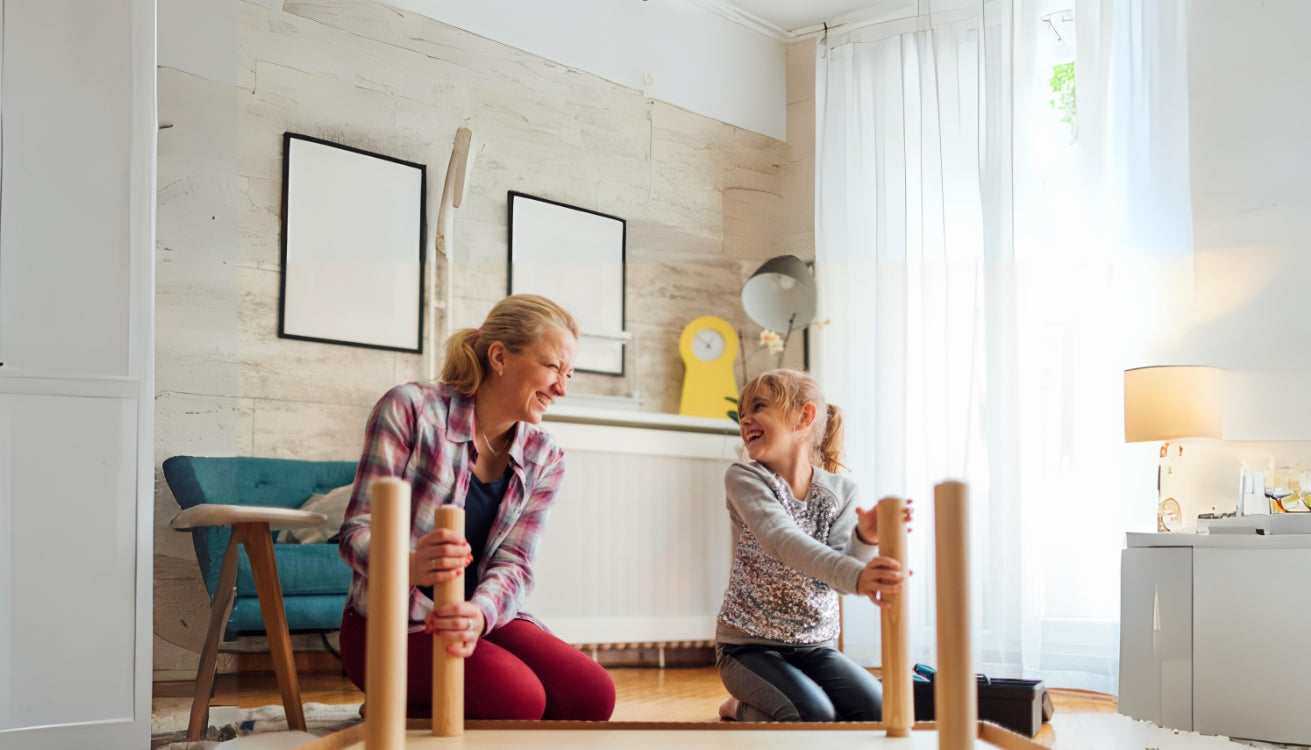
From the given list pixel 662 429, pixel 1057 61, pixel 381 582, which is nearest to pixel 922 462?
pixel 662 429

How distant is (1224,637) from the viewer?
2.33 metres

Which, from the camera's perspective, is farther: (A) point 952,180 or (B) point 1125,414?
(A) point 952,180

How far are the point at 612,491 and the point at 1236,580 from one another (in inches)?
68.1

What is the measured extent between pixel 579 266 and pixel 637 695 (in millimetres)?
1689

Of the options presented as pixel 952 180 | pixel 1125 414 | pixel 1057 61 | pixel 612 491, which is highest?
pixel 1057 61

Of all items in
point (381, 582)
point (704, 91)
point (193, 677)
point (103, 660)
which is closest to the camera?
point (381, 582)

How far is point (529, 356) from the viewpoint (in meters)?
1.69

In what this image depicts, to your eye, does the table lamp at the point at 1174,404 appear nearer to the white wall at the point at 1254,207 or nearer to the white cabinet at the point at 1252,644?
the white wall at the point at 1254,207

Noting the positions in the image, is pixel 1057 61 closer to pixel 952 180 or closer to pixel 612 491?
pixel 952 180

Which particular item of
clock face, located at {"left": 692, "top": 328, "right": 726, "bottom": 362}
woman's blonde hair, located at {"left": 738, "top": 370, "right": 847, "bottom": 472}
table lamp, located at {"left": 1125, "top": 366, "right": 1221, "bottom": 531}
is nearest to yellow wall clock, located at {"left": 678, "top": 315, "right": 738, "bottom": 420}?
clock face, located at {"left": 692, "top": 328, "right": 726, "bottom": 362}

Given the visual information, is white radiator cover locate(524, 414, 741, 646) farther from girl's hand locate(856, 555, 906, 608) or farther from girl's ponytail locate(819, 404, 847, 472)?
girl's hand locate(856, 555, 906, 608)

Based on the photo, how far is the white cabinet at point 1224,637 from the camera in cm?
228

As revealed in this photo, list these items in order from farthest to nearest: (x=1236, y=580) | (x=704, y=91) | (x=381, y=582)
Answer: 1. (x=704, y=91)
2. (x=1236, y=580)
3. (x=381, y=582)

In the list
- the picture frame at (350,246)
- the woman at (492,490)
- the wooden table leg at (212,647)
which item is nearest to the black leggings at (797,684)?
the woman at (492,490)
